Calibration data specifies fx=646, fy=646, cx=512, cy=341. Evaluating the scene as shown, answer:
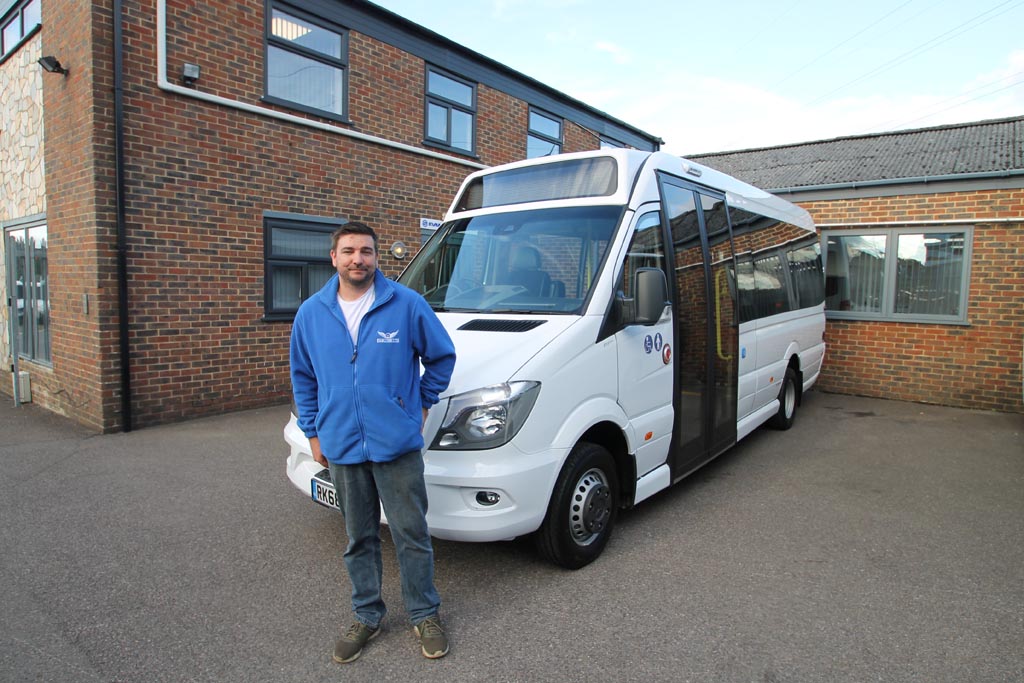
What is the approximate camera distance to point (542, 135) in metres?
12.9

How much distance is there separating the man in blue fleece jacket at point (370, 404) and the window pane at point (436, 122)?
817 cm

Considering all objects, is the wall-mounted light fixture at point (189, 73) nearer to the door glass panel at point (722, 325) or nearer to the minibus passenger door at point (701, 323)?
the minibus passenger door at point (701, 323)

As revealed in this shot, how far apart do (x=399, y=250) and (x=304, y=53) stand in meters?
2.88

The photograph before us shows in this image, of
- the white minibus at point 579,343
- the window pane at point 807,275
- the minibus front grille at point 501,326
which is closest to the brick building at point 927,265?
the window pane at point 807,275

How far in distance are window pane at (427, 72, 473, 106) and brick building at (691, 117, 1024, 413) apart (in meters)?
5.35

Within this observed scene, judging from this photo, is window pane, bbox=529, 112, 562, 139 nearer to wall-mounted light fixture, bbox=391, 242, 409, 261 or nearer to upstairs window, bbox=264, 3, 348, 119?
wall-mounted light fixture, bbox=391, 242, 409, 261

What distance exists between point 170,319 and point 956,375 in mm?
10143

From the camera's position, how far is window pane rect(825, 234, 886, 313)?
31.6 feet

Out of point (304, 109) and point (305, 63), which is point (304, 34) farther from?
point (304, 109)

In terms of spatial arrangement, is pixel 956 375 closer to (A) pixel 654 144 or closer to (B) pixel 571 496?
(B) pixel 571 496

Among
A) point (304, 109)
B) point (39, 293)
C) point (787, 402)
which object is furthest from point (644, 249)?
point (39, 293)

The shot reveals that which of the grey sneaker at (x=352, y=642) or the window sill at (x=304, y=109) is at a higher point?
the window sill at (x=304, y=109)

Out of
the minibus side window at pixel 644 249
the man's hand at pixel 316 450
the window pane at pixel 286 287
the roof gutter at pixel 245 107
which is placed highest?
the roof gutter at pixel 245 107

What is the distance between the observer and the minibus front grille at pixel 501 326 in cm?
357
